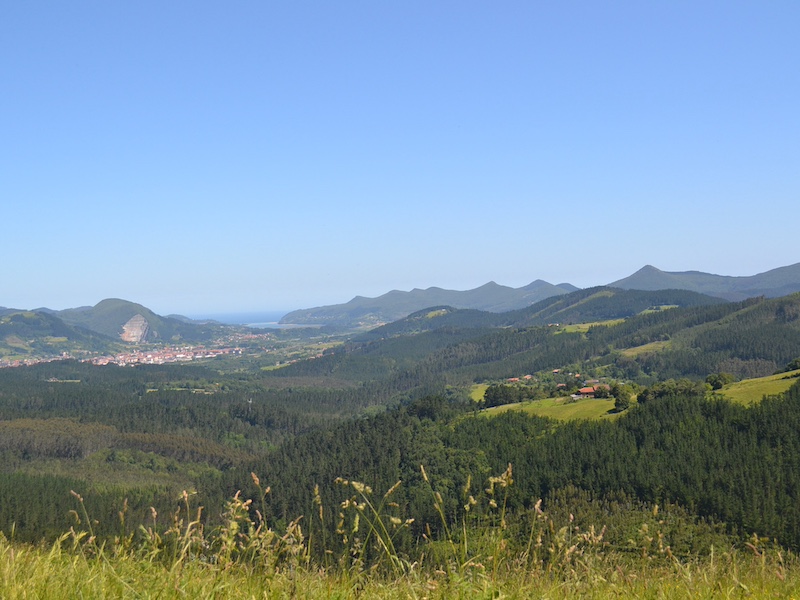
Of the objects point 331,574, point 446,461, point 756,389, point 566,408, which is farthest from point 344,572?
point 566,408

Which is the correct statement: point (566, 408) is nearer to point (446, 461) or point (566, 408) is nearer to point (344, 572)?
point (446, 461)

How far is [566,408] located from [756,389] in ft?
90.7

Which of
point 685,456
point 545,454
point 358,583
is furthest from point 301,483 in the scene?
point 358,583

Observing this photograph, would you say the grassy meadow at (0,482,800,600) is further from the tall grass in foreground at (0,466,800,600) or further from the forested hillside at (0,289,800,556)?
the forested hillside at (0,289,800,556)

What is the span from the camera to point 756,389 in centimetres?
8944

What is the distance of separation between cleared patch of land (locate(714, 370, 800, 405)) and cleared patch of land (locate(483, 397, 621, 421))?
16.6m

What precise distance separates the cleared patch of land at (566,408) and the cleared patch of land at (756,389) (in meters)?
16.6

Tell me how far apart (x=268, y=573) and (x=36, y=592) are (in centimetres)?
190

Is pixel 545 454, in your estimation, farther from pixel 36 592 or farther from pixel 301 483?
pixel 36 592

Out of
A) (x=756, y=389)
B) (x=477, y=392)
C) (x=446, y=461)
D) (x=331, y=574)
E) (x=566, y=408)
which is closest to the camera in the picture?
(x=331, y=574)

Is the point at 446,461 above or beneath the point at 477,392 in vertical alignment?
above

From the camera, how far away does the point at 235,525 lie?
5.36 m

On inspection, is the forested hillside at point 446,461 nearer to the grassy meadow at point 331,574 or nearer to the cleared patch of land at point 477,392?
the grassy meadow at point 331,574

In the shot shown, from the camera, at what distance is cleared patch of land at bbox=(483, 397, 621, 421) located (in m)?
93.9
